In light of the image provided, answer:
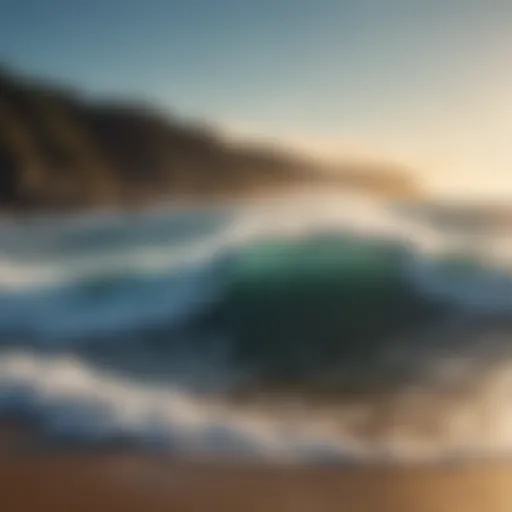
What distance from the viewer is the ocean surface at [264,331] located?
990 mm

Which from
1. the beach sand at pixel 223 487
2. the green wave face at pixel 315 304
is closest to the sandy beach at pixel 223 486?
the beach sand at pixel 223 487

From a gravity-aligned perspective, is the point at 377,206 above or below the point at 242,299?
above

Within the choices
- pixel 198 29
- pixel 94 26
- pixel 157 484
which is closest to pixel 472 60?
pixel 198 29

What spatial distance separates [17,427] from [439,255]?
0.59m

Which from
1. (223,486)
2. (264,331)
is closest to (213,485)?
(223,486)

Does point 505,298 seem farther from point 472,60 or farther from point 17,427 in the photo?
point 17,427

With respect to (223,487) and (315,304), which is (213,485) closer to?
(223,487)

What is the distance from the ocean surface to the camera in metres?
0.99

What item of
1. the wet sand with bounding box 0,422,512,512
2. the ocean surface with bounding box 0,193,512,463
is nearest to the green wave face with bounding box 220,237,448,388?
the ocean surface with bounding box 0,193,512,463

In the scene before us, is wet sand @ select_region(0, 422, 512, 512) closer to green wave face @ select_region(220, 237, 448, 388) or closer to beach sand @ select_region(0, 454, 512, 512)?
beach sand @ select_region(0, 454, 512, 512)

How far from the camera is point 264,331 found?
101cm

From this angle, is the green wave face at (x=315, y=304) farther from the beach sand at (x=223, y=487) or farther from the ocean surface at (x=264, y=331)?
the beach sand at (x=223, y=487)

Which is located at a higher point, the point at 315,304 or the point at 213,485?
the point at 315,304

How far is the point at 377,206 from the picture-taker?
1029 millimetres
